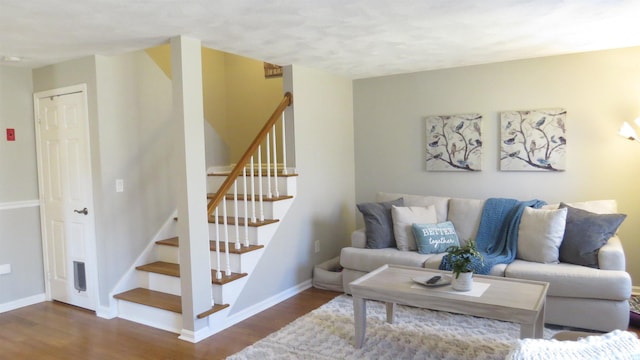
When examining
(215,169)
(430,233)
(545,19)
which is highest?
(545,19)

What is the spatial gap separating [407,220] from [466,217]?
0.57 metres

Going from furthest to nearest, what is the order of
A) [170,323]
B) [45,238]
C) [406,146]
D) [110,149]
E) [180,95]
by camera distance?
[406,146] → [45,238] → [110,149] → [170,323] → [180,95]

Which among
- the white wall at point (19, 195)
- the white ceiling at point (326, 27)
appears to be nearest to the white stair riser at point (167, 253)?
the white wall at point (19, 195)

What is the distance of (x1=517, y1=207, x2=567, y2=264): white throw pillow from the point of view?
3.52 metres

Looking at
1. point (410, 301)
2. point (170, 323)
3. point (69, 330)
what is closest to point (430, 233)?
point (410, 301)

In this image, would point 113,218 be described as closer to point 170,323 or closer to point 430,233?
point 170,323

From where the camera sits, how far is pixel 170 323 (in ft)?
11.4

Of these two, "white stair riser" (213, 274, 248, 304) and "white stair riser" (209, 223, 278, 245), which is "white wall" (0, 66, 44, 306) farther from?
"white stair riser" (213, 274, 248, 304)

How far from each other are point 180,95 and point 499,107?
305cm

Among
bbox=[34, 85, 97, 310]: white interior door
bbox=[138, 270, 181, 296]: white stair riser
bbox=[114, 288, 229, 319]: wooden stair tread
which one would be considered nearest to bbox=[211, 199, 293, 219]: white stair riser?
bbox=[138, 270, 181, 296]: white stair riser

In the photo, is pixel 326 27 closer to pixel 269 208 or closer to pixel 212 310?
pixel 269 208

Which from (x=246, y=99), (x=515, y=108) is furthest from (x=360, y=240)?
(x=246, y=99)

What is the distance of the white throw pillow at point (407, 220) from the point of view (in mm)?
4076

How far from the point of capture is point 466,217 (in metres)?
4.18
